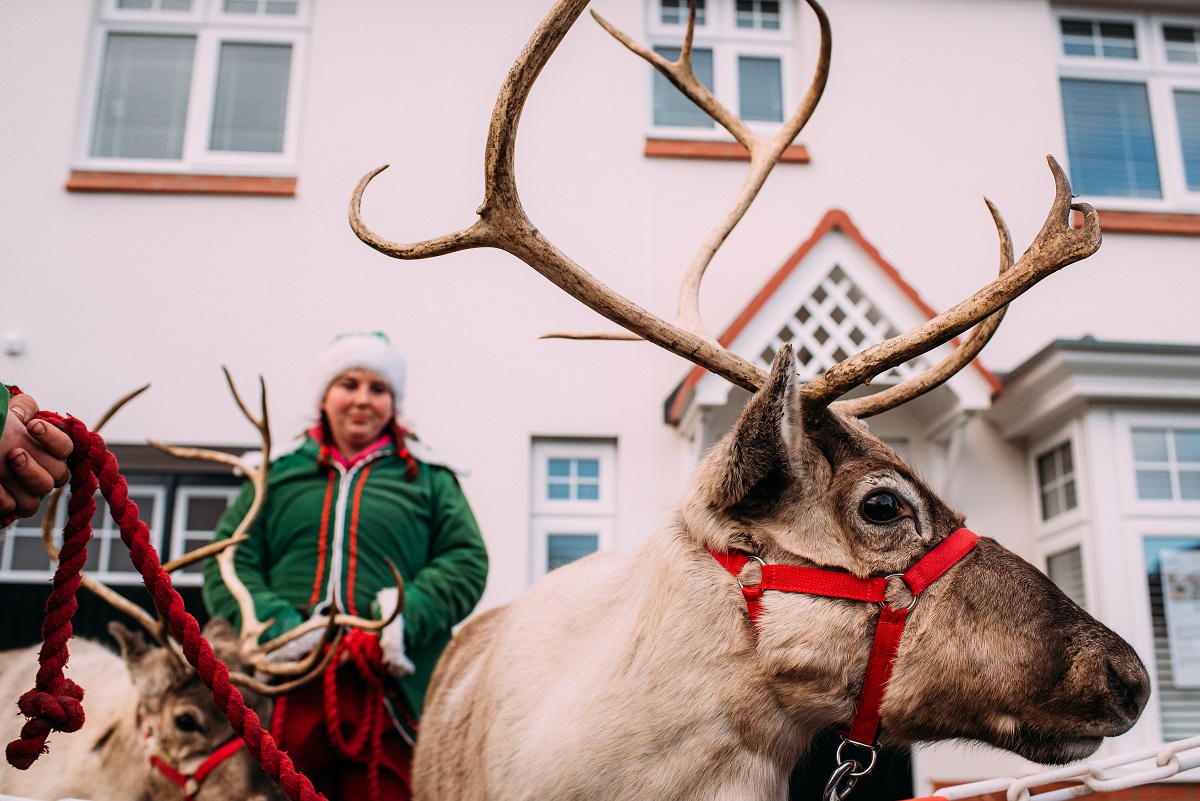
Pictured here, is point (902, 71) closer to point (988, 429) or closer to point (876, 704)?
point (988, 429)

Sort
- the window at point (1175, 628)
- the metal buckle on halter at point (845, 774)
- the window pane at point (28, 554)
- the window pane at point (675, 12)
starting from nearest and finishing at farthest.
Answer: the metal buckle on halter at point (845, 774) < the window at point (1175, 628) < the window pane at point (28, 554) < the window pane at point (675, 12)

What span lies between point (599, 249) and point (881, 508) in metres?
4.89

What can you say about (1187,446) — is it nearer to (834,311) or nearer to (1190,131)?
(834,311)

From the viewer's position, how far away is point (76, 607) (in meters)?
1.70

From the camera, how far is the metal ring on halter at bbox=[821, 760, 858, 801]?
81.7 inches

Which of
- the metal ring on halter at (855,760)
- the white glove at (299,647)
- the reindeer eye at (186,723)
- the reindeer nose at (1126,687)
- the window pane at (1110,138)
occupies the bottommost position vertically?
the reindeer eye at (186,723)

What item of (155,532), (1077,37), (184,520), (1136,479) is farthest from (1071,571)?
(155,532)

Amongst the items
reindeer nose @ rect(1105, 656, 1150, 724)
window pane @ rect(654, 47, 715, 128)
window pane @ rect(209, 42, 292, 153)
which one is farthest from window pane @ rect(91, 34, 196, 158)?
reindeer nose @ rect(1105, 656, 1150, 724)

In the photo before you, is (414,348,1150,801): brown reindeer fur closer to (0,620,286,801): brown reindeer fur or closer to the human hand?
the human hand

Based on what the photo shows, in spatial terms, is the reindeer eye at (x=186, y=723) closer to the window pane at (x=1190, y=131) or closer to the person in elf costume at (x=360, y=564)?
the person in elf costume at (x=360, y=564)

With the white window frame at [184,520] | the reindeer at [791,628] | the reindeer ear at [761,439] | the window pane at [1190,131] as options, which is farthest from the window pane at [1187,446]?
the white window frame at [184,520]

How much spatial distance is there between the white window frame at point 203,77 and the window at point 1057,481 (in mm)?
5564

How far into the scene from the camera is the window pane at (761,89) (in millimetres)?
7512

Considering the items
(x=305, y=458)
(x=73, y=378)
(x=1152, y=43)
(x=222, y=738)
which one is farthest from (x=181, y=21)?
(x=1152, y=43)
